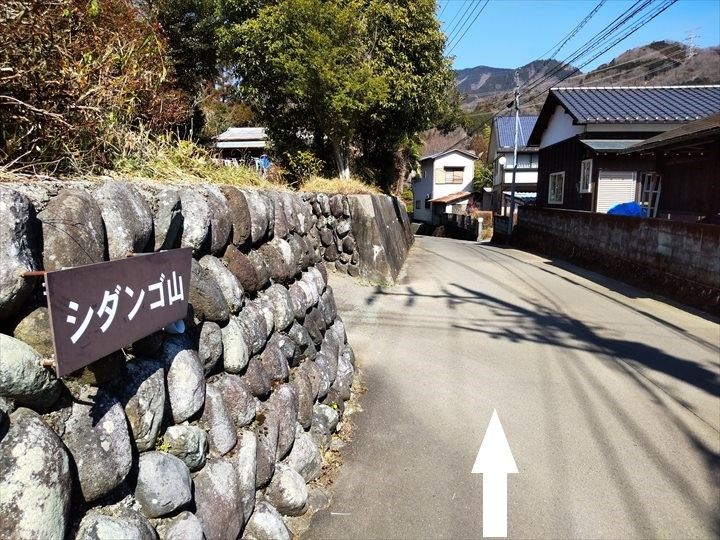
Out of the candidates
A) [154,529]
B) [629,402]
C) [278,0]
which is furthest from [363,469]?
[278,0]

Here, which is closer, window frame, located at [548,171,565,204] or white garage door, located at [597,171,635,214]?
white garage door, located at [597,171,635,214]

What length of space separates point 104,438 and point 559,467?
3291 mm

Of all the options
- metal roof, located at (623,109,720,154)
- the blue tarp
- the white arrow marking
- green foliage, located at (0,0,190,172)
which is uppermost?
metal roof, located at (623,109,720,154)

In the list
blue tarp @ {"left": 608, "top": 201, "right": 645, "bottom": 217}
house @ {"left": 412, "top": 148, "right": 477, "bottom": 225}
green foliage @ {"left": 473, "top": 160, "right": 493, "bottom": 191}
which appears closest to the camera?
blue tarp @ {"left": 608, "top": 201, "right": 645, "bottom": 217}

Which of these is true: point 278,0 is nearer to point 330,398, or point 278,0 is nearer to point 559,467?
point 330,398

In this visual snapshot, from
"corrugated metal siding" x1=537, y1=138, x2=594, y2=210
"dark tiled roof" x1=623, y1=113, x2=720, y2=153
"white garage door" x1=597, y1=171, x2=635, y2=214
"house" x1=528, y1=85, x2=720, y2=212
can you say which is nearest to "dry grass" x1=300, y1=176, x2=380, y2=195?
"dark tiled roof" x1=623, y1=113, x2=720, y2=153

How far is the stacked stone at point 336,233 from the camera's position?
8562 mm

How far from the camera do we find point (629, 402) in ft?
15.4

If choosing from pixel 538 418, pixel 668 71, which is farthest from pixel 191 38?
pixel 668 71

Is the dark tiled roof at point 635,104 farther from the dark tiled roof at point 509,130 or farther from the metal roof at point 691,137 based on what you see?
the dark tiled roof at point 509,130

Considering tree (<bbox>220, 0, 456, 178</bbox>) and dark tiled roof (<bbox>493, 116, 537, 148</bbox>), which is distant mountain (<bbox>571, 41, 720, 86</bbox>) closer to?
dark tiled roof (<bbox>493, 116, 537, 148</bbox>)

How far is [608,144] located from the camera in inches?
589

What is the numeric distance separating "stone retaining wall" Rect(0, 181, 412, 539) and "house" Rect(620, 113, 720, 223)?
8.55 meters

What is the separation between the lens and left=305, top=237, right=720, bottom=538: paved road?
3.18 m
